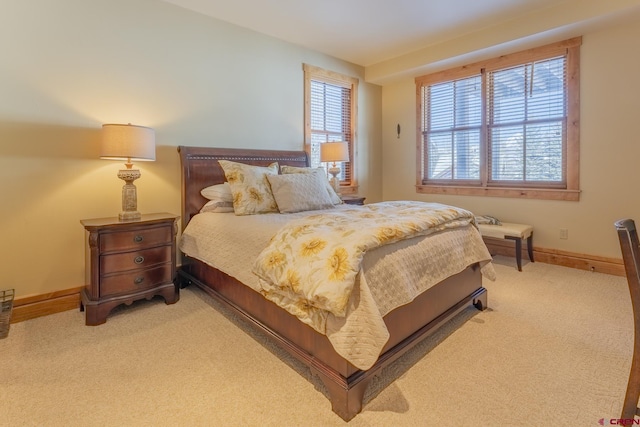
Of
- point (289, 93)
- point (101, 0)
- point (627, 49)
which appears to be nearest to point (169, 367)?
point (101, 0)

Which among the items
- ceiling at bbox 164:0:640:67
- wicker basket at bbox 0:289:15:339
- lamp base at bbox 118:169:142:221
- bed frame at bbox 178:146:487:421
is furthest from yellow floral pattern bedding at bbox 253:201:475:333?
ceiling at bbox 164:0:640:67

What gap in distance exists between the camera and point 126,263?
2553 millimetres

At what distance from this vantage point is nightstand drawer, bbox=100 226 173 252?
2.45m

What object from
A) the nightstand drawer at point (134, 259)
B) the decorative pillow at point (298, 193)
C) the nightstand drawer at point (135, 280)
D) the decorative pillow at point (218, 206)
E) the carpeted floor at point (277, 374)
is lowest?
the carpeted floor at point (277, 374)

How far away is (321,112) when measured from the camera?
4.55 m

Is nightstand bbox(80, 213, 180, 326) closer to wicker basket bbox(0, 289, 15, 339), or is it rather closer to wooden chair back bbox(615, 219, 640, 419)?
wicker basket bbox(0, 289, 15, 339)

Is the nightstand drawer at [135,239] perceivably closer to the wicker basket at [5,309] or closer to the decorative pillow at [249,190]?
the decorative pillow at [249,190]

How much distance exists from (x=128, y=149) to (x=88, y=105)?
23.9 inches

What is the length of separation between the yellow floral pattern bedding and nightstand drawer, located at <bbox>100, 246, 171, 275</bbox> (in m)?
1.30

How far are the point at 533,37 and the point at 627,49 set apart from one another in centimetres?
84

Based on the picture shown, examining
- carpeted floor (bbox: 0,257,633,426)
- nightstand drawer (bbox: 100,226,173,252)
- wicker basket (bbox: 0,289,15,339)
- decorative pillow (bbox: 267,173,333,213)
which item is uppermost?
decorative pillow (bbox: 267,173,333,213)

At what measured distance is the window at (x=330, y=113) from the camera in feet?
14.2

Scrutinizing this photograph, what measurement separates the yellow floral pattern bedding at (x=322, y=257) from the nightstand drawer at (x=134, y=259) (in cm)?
130

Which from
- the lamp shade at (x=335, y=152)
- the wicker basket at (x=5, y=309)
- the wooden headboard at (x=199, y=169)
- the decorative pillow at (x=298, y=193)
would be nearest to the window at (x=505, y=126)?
the lamp shade at (x=335, y=152)
